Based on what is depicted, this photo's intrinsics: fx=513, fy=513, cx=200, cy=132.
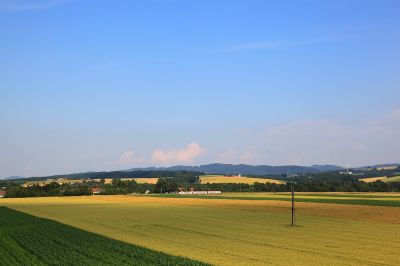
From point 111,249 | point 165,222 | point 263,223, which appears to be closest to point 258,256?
point 111,249

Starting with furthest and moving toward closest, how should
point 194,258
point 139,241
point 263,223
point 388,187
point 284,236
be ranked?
point 388,187
point 263,223
point 284,236
point 139,241
point 194,258

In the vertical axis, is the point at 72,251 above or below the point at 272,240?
above

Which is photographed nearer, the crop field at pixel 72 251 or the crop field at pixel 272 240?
the crop field at pixel 72 251

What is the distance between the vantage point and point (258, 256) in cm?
2791

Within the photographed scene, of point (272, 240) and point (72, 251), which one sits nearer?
point (72, 251)

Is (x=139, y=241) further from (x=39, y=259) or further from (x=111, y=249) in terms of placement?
(x=39, y=259)

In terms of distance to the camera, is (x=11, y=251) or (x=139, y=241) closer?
(x=11, y=251)

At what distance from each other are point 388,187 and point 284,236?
13661 cm

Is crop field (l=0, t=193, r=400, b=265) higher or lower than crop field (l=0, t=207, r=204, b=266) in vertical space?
lower

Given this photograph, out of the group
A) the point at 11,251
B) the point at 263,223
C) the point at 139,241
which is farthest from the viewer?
the point at 263,223

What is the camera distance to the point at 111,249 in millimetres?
30500

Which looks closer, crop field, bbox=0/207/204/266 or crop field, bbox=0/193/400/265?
crop field, bbox=0/207/204/266

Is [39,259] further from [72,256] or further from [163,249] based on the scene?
[163,249]

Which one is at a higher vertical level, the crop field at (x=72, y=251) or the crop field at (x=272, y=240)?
the crop field at (x=72, y=251)
